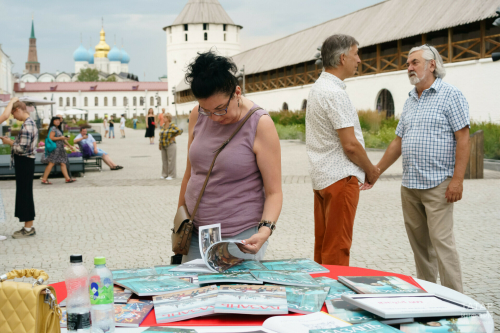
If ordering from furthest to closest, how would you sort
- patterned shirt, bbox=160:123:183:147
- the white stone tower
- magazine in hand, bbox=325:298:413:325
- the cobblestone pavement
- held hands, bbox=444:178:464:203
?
the white stone tower, patterned shirt, bbox=160:123:183:147, the cobblestone pavement, held hands, bbox=444:178:464:203, magazine in hand, bbox=325:298:413:325

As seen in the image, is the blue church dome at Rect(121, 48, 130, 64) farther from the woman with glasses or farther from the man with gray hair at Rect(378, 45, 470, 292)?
the woman with glasses

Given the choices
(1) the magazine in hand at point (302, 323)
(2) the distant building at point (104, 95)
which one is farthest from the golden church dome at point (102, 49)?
(1) the magazine in hand at point (302, 323)


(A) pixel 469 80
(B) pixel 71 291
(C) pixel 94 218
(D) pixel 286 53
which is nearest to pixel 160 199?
(C) pixel 94 218

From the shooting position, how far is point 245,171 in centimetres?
283

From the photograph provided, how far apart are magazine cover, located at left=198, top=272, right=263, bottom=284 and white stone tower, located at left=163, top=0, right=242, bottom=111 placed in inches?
2623

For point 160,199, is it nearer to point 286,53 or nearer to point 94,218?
point 94,218

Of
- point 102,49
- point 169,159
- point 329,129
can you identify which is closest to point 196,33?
point 169,159

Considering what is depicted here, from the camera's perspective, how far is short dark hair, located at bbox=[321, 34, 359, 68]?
Answer: 3750mm

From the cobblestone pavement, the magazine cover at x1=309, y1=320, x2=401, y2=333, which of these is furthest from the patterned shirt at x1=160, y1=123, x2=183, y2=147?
the magazine cover at x1=309, y1=320, x2=401, y2=333

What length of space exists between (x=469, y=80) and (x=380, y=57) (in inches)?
290

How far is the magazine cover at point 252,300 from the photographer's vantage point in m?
2.01

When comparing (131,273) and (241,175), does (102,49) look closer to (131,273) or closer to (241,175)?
(241,175)

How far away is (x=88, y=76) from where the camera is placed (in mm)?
116375

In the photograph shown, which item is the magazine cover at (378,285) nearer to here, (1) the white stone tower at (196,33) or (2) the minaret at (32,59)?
(1) the white stone tower at (196,33)
